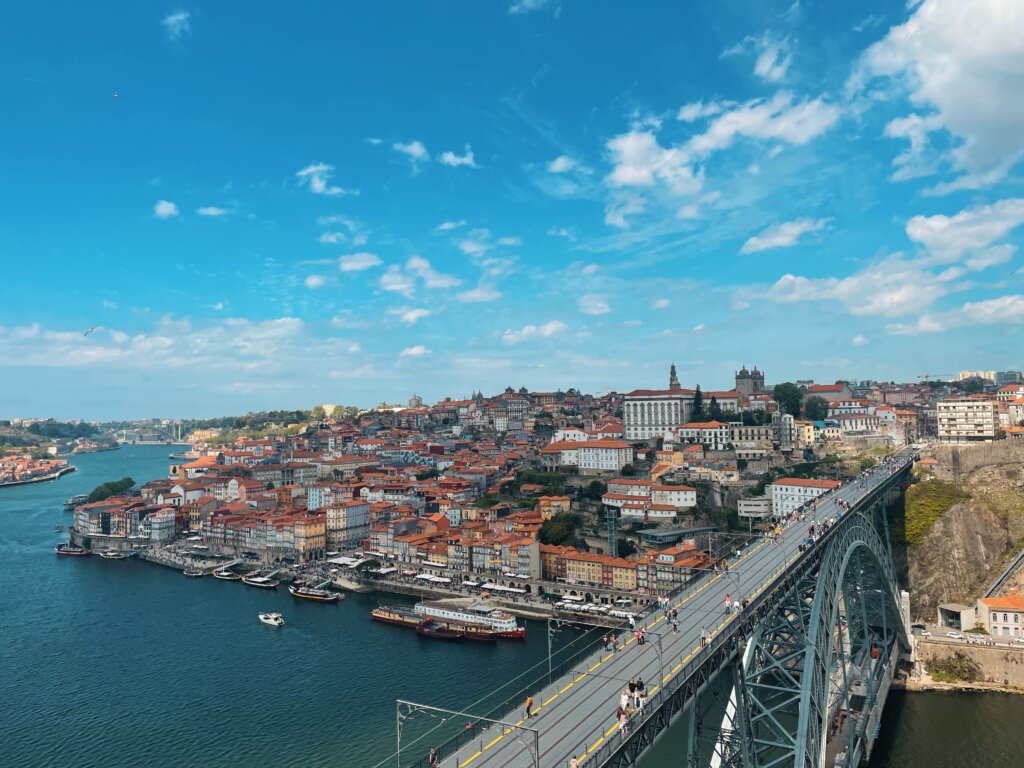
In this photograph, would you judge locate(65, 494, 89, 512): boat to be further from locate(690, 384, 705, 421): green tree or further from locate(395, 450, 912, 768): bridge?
locate(395, 450, 912, 768): bridge

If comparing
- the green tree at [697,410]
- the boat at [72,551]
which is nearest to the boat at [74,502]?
the boat at [72,551]

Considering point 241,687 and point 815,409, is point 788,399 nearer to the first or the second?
point 815,409

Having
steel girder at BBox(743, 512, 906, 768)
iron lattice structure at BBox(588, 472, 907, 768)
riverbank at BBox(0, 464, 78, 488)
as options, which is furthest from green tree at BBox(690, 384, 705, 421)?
riverbank at BBox(0, 464, 78, 488)

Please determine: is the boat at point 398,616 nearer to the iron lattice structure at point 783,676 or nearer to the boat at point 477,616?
the boat at point 477,616

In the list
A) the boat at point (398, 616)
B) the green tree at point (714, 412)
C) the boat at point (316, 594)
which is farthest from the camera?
the green tree at point (714, 412)

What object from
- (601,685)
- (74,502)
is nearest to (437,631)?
(601,685)

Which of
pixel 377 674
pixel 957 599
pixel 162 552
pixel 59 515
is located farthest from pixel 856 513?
pixel 59 515
